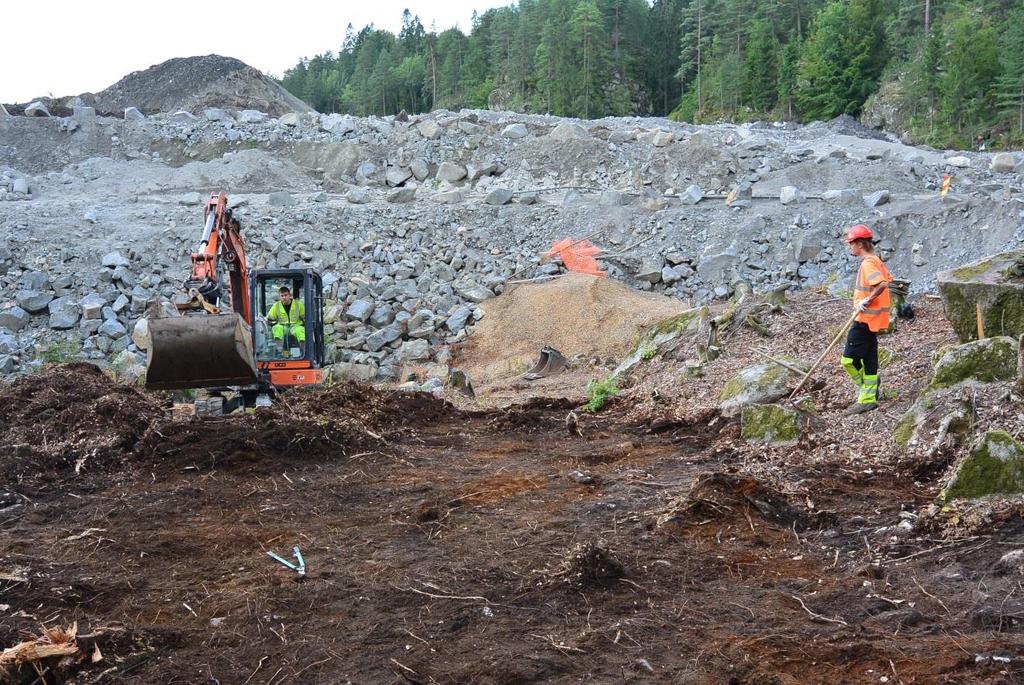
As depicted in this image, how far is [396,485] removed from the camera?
714 cm

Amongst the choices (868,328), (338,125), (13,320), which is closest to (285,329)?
(868,328)

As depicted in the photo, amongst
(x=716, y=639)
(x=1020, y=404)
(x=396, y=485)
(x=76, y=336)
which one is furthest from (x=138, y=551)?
(x=76, y=336)

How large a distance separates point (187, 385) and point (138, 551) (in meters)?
3.60

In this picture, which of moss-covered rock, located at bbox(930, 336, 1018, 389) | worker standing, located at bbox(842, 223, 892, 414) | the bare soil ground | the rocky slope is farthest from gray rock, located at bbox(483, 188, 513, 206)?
moss-covered rock, located at bbox(930, 336, 1018, 389)

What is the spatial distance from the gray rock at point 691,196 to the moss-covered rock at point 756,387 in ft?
34.3

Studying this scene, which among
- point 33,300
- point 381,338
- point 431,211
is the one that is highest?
point 431,211

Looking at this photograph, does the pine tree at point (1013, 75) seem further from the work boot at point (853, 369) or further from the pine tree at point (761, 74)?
the work boot at point (853, 369)

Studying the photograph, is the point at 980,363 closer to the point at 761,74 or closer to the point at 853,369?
the point at 853,369

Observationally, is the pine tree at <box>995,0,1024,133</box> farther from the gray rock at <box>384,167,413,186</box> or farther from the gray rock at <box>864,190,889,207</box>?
the gray rock at <box>384,167,413,186</box>

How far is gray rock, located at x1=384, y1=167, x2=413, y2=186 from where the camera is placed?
2314 cm

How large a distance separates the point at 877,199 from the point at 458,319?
7.84m

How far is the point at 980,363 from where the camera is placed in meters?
6.88

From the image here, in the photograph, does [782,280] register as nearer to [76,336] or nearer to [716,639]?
[76,336]

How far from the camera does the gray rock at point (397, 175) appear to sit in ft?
75.9
